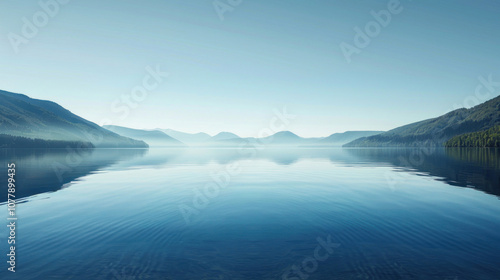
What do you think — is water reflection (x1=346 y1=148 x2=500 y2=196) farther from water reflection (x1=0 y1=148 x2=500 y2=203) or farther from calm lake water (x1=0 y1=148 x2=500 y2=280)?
calm lake water (x1=0 y1=148 x2=500 y2=280)

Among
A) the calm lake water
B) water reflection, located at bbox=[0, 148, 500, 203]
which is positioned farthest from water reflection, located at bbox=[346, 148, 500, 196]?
the calm lake water

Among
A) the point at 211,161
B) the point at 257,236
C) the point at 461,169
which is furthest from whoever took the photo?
the point at 211,161

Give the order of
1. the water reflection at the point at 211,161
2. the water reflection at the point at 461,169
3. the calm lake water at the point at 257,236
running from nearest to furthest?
1. the calm lake water at the point at 257,236
2. the water reflection at the point at 461,169
3. the water reflection at the point at 211,161

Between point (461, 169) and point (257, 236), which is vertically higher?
point (461, 169)

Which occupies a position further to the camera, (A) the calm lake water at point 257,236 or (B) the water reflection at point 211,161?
(B) the water reflection at point 211,161

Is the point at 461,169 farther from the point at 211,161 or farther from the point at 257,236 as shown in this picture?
the point at 211,161

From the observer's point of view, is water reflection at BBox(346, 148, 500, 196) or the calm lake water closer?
the calm lake water

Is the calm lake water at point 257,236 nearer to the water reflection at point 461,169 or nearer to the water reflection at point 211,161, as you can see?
the water reflection at point 461,169

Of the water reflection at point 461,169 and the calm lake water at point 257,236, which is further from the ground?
the water reflection at point 461,169

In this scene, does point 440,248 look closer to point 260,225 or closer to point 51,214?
point 260,225

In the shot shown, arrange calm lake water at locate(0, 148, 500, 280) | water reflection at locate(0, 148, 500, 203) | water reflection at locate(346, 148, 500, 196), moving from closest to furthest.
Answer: calm lake water at locate(0, 148, 500, 280)
water reflection at locate(346, 148, 500, 196)
water reflection at locate(0, 148, 500, 203)

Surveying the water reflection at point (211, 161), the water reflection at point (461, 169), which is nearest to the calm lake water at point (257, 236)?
the water reflection at point (461, 169)

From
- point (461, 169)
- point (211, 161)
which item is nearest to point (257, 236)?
point (461, 169)

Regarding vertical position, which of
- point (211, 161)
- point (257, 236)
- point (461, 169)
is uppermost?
point (461, 169)
